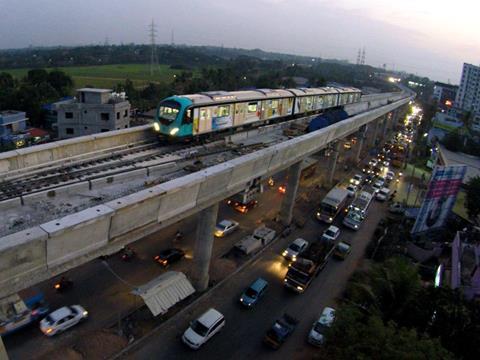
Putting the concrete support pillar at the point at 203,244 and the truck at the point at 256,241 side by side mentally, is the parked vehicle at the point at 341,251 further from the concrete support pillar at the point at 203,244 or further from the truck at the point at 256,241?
the concrete support pillar at the point at 203,244

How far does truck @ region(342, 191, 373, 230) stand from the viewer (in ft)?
84.9

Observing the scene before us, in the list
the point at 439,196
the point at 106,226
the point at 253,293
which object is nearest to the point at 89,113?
the point at 253,293

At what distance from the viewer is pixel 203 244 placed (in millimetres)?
16203

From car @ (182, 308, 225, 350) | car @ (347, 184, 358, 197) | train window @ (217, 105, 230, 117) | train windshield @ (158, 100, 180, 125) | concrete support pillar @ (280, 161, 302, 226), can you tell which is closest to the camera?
car @ (182, 308, 225, 350)

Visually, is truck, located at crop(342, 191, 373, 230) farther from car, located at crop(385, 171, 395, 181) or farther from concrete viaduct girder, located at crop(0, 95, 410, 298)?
concrete viaduct girder, located at crop(0, 95, 410, 298)

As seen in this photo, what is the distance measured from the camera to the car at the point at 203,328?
13.8 metres

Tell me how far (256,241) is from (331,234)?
5646 mm

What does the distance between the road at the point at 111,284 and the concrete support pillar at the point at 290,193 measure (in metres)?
1.66

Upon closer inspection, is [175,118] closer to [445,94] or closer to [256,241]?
[256,241]

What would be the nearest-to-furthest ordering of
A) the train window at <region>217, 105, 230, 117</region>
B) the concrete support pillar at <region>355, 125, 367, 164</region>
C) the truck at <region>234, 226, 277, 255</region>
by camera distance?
1. the truck at <region>234, 226, 277, 255</region>
2. the train window at <region>217, 105, 230, 117</region>
3. the concrete support pillar at <region>355, 125, 367, 164</region>

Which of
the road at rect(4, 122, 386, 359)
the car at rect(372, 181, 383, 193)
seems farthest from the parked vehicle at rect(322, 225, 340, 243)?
Result: the car at rect(372, 181, 383, 193)

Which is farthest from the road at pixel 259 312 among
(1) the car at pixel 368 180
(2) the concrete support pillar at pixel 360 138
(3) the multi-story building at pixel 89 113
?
(3) the multi-story building at pixel 89 113

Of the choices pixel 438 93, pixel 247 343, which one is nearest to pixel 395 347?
pixel 247 343

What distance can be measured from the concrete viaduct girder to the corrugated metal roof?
12.6 ft
